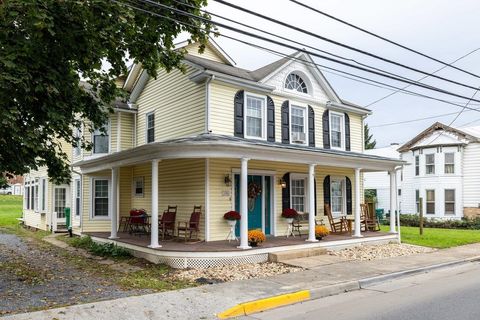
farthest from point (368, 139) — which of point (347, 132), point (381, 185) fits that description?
point (347, 132)

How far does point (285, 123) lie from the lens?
16266mm

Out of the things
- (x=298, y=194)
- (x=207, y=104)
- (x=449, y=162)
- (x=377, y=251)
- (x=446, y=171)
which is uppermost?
(x=207, y=104)

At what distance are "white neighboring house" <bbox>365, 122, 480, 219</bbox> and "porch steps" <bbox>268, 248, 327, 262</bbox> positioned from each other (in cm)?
A: 1818

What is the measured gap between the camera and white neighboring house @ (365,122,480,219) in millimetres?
27516

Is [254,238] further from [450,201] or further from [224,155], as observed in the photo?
[450,201]

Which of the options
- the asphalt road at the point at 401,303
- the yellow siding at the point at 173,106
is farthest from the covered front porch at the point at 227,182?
the asphalt road at the point at 401,303

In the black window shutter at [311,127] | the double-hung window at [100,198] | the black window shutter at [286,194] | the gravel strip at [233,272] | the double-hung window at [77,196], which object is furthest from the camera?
the double-hung window at [77,196]

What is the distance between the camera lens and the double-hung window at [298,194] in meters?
16.4

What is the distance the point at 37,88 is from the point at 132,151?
539 cm

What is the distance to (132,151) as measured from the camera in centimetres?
1310

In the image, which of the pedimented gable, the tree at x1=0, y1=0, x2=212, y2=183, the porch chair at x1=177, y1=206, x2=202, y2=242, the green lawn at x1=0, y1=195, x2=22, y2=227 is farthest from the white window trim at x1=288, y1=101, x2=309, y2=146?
the green lawn at x1=0, y1=195, x2=22, y2=227

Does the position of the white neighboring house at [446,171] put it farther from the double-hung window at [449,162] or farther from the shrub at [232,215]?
the shrub at [232,215]

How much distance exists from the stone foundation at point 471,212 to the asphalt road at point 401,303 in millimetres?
19155

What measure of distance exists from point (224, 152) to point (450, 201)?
21.7 meters
